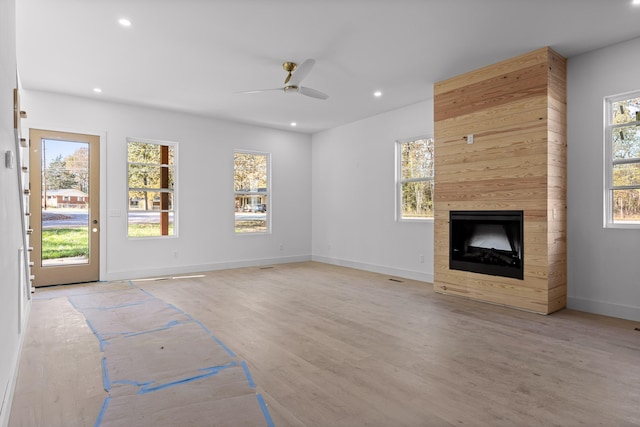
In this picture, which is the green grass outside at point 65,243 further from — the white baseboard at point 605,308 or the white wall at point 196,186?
the white baseboard at point 605,308

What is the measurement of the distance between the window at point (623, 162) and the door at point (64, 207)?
23.1 feet

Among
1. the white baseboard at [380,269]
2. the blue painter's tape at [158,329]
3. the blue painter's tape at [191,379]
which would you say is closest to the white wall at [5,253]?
the blue painter's tape at [191,379]

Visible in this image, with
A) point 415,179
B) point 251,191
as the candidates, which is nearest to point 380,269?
point 415,179

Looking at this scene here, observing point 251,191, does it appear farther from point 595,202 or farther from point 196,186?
point 595,202

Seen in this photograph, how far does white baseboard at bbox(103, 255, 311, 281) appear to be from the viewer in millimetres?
6074

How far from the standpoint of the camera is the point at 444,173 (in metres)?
4.98

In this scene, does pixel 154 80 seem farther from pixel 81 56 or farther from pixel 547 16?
pixel 547 16

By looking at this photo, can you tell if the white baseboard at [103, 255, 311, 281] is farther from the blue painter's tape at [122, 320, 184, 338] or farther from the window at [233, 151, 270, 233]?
the blue painter's tape at [122, 320, 184, 338]

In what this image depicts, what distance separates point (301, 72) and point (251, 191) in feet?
13.3

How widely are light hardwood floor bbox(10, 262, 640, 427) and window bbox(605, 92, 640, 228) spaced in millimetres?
1147

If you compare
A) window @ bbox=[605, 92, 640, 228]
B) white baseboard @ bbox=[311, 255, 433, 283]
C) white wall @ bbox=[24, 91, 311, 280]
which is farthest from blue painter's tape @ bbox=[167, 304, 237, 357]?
window @ bbox=[605, 92, 640, 228]

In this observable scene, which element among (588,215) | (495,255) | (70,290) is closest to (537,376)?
(495,255)

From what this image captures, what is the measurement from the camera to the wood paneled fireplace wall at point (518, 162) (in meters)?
4.02

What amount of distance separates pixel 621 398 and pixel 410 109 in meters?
4.97
